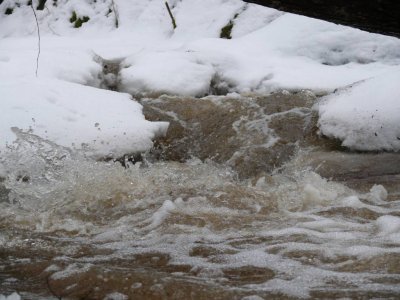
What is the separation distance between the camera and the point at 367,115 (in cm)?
479

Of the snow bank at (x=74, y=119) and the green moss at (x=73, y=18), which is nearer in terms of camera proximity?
the snow bank at (x=74, y=119)

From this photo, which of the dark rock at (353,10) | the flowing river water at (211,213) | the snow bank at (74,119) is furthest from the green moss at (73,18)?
the dark rock at (353,10)

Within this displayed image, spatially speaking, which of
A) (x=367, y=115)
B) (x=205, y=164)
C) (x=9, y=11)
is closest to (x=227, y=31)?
(x=205, y=164)

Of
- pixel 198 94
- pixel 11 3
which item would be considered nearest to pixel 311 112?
pixel 198 94

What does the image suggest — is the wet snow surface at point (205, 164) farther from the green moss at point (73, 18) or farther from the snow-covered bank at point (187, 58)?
the green moss at point (73, 18)

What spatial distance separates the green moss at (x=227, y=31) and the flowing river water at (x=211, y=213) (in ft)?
8.53

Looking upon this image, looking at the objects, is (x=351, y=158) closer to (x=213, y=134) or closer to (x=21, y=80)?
(x=213, y=134)

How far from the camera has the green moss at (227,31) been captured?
333 inches

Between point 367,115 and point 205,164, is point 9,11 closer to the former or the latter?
point 205,164

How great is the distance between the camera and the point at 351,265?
2477 millimetres

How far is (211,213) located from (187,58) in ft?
12.7

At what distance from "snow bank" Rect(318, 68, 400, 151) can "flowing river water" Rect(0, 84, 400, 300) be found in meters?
0.13

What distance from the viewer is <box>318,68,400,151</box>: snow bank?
462cm

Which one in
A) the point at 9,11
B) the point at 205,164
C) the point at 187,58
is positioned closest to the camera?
the point at 205,164
